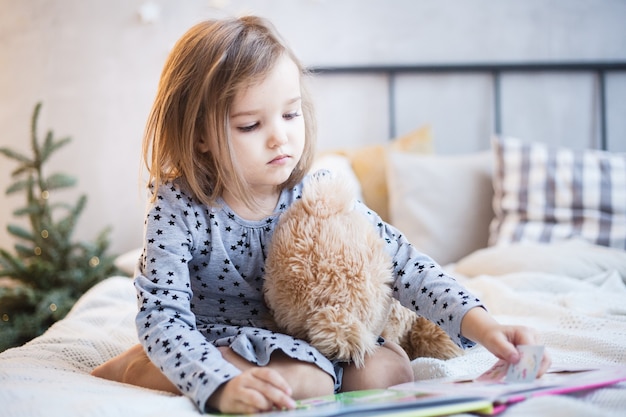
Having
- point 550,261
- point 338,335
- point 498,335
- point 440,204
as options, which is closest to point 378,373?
point 338,335

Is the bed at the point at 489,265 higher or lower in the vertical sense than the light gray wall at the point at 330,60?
lower

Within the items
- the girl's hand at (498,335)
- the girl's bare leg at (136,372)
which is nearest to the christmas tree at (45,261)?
the girl's bare leg at (136,372)

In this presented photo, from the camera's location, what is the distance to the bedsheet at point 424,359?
0.78 m

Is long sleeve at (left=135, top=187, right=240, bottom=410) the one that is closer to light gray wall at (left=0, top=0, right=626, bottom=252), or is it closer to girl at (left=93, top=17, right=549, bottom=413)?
girl at (left=93, top=17, right=549, bottom=413)

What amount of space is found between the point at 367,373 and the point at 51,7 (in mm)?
2082

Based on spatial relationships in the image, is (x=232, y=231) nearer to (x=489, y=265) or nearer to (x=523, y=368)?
(x=523, y=368)

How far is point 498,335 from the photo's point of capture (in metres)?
0.88

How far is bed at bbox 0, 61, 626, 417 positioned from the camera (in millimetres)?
832

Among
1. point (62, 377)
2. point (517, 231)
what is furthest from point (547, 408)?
point (517, 231)

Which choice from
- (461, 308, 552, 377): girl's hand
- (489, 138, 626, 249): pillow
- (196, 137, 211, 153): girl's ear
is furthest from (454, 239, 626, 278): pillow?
(196, 137, 211, 153): girl's ear

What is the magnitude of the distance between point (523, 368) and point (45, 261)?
1755 millimetres

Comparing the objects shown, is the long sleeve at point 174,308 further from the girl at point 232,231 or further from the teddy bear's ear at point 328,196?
the teddy bear's ear at point 328,196

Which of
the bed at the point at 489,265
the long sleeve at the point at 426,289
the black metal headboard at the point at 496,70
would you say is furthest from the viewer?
the black metal headboard at the point at 496,70

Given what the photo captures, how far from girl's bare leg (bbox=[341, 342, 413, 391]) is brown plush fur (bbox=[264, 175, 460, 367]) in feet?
0.05
